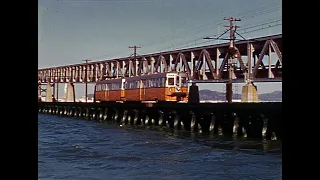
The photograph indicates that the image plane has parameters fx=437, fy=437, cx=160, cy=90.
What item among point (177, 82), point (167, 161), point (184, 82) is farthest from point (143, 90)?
point (167, 161)

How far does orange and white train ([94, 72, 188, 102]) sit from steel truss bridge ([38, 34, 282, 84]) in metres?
5.35

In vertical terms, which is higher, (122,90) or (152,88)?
(152,88)

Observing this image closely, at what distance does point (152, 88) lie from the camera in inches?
1649

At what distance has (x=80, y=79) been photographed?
89000 millimetres

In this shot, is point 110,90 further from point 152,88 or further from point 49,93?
point 49,93

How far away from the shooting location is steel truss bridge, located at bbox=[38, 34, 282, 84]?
47031 millimetres

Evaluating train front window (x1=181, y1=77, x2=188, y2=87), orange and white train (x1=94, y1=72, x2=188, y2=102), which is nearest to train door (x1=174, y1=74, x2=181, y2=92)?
orange and white train (x1=94, y1=72, x2=188, y2=102)

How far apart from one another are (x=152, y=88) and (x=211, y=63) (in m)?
13.9

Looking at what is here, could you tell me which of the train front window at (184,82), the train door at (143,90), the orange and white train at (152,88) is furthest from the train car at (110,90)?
the train front window at (184,82)

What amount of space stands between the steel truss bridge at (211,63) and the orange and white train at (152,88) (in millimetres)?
Result: 5351

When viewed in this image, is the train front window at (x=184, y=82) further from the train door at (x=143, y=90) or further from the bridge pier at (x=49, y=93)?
the bridge pier at (x=49, y=93)
